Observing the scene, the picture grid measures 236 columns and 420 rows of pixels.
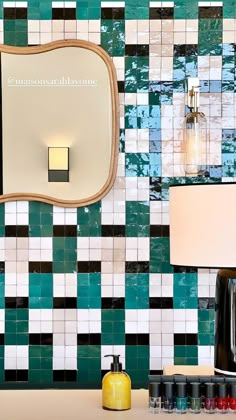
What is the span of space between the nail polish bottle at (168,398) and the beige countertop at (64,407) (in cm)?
3

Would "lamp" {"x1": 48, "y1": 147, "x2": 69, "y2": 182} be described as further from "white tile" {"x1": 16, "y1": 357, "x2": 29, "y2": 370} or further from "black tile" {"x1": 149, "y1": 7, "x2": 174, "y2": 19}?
"white tile" {"x1": 16, "y1": 357, "x2": 29, "y2": 370}

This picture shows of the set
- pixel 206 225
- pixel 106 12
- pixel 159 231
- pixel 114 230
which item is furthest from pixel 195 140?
pixel 206 225

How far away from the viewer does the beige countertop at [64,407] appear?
2270 mm

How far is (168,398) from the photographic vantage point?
2.29 m

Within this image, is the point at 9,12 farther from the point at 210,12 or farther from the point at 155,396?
the point at 155,396

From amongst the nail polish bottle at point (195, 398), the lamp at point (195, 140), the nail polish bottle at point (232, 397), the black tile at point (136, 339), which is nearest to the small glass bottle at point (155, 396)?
the nail polish bottle at point (195, 398)

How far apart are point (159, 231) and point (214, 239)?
85 cm

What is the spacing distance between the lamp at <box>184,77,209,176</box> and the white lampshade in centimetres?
76

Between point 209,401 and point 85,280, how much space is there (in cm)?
100

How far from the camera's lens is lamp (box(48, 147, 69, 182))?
307 centimetres

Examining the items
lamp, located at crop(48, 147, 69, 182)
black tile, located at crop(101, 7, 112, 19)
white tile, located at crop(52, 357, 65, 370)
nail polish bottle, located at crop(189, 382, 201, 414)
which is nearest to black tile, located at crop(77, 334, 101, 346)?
white tile, located at crop(52, 357, 65, 370)

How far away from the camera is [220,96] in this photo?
10.2 feet

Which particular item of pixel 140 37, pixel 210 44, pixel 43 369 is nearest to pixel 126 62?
pixel 140 37

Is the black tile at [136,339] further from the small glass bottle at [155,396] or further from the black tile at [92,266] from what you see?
the small glass bottle at [155,396]
